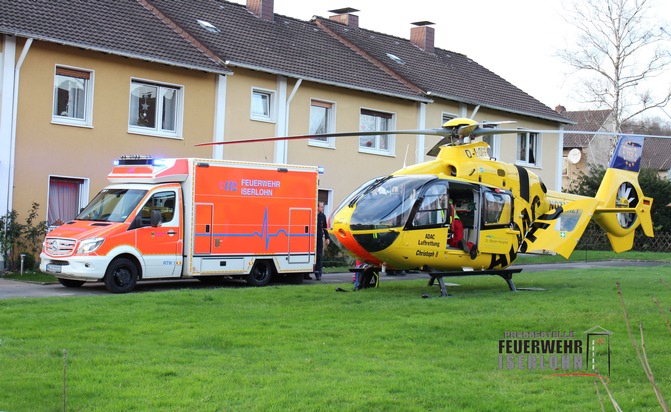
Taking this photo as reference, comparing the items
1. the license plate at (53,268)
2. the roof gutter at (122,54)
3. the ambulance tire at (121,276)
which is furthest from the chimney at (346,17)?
the license plate at (53,268)

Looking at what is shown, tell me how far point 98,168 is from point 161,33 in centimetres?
468

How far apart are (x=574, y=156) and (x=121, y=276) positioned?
154ft

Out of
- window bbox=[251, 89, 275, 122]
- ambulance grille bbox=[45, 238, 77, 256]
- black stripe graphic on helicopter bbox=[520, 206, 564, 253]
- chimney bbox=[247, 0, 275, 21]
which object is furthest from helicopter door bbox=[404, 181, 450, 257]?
chimney bbox=[247, 0, 275, 21]

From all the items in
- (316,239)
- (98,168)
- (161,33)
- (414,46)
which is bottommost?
(316,239)

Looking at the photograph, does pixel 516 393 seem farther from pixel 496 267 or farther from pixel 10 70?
pixel 10 70

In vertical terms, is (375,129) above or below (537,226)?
above

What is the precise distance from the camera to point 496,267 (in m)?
17.9

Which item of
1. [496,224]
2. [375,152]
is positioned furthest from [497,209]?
[375,152]

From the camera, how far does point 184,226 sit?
18.4 metres

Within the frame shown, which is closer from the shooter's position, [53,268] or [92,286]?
[53,268]

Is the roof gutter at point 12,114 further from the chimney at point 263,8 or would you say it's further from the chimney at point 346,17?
the chimney at point 346,17

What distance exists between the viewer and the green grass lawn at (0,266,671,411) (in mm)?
7676

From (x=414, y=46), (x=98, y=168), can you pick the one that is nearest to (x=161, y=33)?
(x=98, y=168)

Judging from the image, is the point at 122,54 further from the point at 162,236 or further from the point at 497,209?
Result: the point at 497,209
